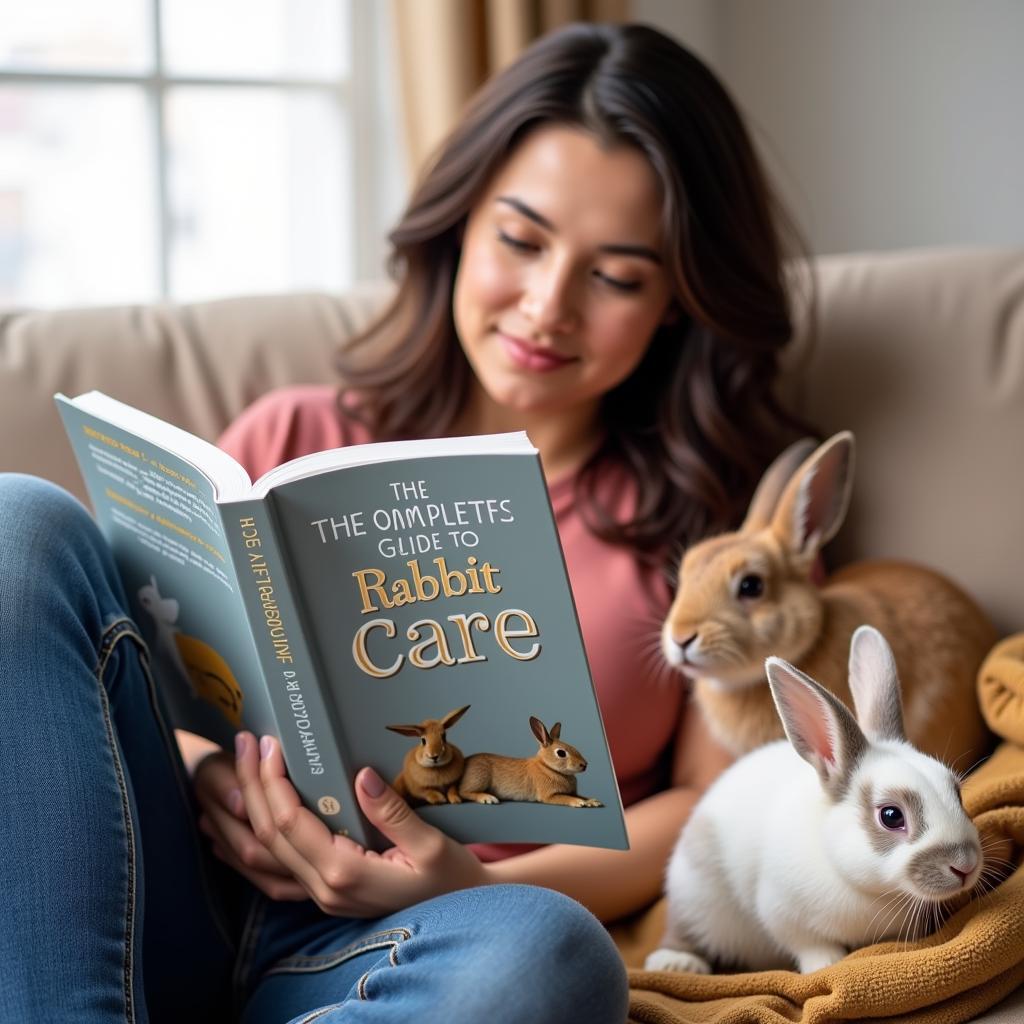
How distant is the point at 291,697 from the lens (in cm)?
90

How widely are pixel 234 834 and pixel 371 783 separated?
18cm

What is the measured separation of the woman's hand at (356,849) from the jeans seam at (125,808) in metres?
0.12

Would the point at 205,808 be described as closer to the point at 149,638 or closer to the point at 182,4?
the point at 149,638

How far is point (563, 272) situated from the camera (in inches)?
48.7

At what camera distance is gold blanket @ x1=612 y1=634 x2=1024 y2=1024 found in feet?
2.76

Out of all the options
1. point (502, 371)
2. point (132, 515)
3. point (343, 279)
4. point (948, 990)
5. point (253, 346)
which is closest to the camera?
point (948, 990)

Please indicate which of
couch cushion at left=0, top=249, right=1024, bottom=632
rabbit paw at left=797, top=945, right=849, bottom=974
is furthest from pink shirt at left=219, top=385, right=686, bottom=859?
rabbit paw at left=797, top=945, right=849, bottom=974

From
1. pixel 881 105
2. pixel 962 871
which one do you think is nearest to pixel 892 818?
pixel 962 871

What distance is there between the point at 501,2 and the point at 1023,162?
2.90ft

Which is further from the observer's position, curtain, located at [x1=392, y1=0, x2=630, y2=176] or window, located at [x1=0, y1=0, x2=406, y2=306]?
window, located at [x1=0, y1=0, x2=406, y2=306]

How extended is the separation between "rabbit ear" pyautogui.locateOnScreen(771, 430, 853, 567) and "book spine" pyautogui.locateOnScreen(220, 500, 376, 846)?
453 mm

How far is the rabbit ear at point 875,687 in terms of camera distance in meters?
0.85

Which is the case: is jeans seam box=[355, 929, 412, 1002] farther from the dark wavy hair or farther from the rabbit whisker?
the dark wavy hair

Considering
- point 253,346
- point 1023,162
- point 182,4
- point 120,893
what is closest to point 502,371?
point 253,346
